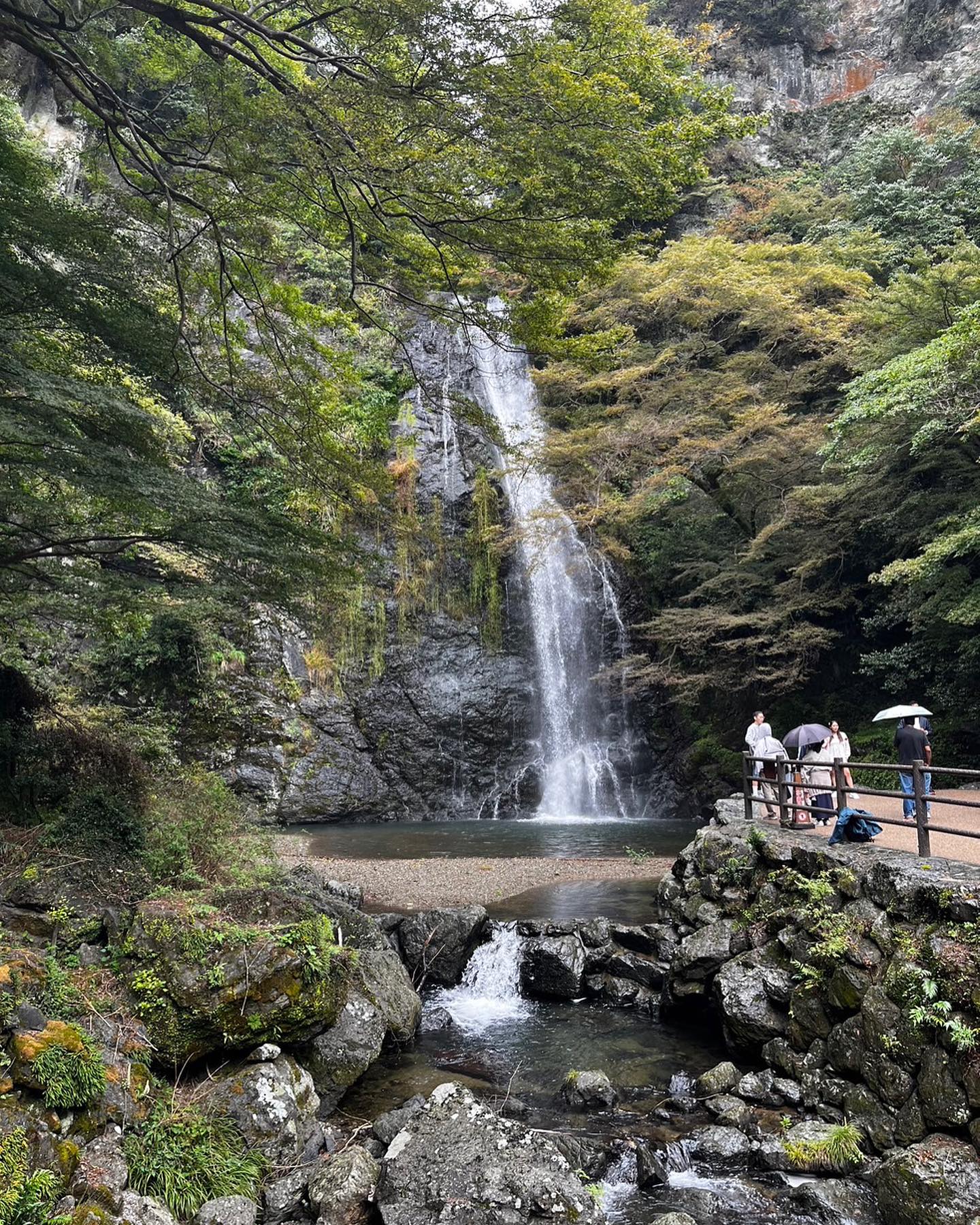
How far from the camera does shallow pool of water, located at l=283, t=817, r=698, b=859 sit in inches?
581

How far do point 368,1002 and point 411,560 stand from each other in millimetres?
16240

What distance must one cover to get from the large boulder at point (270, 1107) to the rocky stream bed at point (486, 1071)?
0.02 metres

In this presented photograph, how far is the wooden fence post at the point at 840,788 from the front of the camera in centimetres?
779

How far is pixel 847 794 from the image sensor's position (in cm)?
843

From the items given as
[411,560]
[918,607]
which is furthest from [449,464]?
[918,607]

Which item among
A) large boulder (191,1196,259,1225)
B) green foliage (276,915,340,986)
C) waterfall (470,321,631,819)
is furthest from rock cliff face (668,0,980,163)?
large boulder (191,1196,259,1225)

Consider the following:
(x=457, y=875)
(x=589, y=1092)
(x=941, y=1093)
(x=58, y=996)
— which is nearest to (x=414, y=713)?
(x=457, y=875)

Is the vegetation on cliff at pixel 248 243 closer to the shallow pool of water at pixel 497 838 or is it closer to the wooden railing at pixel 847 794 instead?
the wooden railing at pixel 847 794

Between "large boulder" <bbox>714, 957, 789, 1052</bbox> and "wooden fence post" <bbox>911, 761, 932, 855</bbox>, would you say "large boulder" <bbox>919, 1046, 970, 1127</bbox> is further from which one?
"wooden fence post" <bbox>911, 761, 932, 855</bbox>

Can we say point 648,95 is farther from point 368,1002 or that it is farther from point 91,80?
point 368,1002

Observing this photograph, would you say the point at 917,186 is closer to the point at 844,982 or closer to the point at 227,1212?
the point at 844,982

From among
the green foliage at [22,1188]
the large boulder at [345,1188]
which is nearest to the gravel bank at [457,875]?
the large boulder at [345,1188]

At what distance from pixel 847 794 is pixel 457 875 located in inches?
261

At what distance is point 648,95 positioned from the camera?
6242 millimetres
